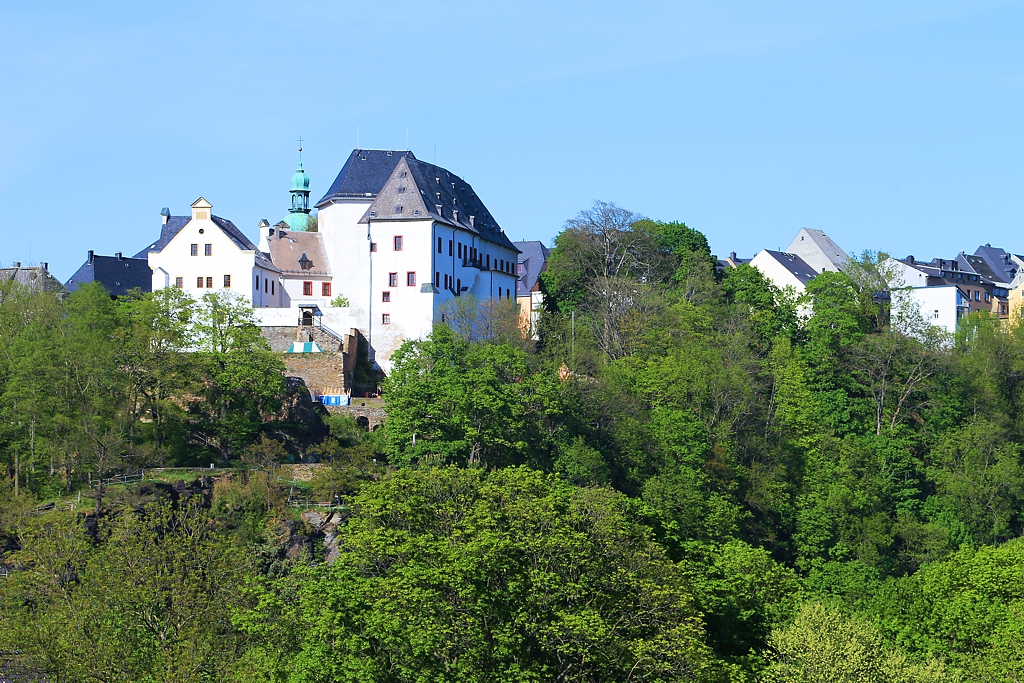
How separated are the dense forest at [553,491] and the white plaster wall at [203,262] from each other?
216 inches

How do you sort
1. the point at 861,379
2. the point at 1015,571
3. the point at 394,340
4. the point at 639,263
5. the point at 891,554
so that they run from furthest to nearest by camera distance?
the point at 639,263 < the point at 861,379 < the point at 394,340 < the point at 891,554 < the point at 1015,571

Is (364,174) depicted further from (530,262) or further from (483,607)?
(483,607)

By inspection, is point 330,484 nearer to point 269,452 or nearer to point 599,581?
point 269,452

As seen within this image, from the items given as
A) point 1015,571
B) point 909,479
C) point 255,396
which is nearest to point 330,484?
point 255,396

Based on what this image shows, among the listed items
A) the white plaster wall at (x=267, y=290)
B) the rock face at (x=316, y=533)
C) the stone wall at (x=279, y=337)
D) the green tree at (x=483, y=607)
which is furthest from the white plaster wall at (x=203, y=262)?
the green tree at (x=483, y=607)

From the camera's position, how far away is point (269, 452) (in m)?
69.6

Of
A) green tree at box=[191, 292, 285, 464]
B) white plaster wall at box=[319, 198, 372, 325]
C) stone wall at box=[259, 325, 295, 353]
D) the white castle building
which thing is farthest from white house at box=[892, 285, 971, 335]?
green tree at box=[191, 292, 285, 464]

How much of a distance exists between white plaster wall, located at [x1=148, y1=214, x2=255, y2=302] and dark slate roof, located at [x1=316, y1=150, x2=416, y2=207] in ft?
27.8

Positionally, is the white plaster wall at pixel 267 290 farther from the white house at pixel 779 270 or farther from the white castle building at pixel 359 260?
the white house at pixel 779 270

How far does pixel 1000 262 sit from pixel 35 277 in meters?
93.8

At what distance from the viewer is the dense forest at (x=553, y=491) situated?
43.8 m

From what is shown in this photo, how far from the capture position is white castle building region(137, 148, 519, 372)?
85.4 meters

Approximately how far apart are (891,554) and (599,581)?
3799 cm

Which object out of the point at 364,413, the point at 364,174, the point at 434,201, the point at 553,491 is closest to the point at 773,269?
the point at 434,201
